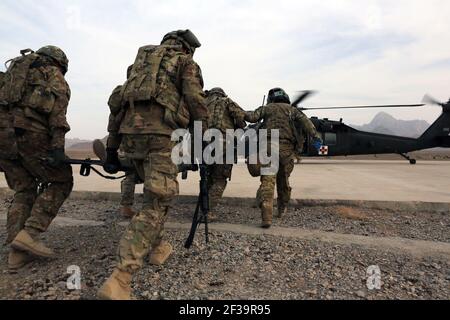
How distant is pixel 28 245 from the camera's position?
323cm

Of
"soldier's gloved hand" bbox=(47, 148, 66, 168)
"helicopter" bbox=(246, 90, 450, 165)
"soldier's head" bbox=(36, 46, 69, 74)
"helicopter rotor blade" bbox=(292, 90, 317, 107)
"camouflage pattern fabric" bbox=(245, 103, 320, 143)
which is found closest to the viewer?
"soldier's gloved hand" bbox=(47, 148, 66, 168)

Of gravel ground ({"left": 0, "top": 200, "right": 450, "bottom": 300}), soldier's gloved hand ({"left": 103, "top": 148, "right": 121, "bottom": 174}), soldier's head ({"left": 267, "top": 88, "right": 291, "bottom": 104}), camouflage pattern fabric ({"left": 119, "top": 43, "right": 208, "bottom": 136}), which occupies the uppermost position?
soldier's head ({"left": 267, "top": 88, "right": 291, "bottom": 104})

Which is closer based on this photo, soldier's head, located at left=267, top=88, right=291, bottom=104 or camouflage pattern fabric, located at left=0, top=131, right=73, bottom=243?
camouflage pattern fabric, located at left=0, top=131, right=73, bottom=243

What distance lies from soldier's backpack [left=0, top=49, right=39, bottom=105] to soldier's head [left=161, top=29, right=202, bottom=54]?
4.56 ft

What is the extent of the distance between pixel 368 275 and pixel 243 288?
1.12 meters

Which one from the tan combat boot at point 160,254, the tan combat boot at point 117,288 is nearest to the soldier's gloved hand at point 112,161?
the tan combat boot at point 160,254

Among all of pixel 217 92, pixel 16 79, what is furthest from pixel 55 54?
pixel 217 92

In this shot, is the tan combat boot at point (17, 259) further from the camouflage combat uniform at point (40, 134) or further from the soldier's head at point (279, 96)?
the soldier's head at point (279, 96)

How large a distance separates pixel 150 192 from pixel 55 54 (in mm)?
1959

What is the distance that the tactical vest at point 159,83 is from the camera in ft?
9.23

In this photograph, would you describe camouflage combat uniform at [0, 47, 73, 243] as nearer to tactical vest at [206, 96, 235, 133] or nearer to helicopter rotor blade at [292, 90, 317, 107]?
tactical vest at [206, 96, 235, 133]

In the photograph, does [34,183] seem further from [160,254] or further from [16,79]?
[160,254]

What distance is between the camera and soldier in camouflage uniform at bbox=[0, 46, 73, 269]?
11.0 feet

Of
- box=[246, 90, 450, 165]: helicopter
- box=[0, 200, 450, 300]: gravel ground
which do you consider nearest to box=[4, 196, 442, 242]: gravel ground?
box=[0, 200, 450, 300]: gravel ground
